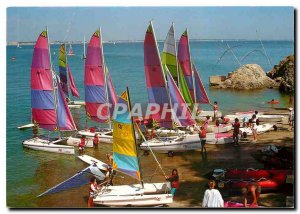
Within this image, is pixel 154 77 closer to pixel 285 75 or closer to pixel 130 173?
pixel 130 173

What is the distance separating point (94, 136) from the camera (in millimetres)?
22266

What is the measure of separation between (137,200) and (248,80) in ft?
97.7

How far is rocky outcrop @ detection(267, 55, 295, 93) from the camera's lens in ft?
120

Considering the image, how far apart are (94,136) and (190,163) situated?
5612 mm

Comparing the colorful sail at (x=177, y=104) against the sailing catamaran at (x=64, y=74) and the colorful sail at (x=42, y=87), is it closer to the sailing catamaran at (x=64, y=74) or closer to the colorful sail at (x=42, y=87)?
the colorful sail at (x=42, y=87)

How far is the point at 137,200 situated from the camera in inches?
584

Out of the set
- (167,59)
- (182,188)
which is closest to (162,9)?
(182,188)

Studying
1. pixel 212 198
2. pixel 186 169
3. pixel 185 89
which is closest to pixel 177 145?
pixel 186 169

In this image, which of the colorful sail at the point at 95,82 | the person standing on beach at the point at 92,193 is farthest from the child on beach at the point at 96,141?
the person standing on beach at the point at 92,193

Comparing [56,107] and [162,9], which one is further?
[56,107]

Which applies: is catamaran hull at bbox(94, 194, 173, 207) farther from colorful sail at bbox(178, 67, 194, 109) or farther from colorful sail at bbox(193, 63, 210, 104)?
colorful sail at bbox(193, 63, 210, 104)

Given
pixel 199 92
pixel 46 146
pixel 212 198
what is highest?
pixel 199 92

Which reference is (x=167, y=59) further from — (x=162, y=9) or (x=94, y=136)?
(x=162, y=9)

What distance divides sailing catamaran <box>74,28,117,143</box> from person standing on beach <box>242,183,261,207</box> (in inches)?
355
